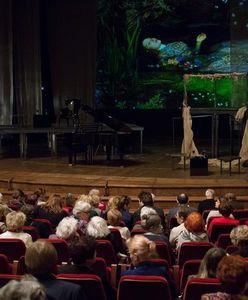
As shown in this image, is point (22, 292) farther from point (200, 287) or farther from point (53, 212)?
point (53, 212)

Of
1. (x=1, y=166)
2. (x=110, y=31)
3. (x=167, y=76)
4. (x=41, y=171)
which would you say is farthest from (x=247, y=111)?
(x=110, y=31)

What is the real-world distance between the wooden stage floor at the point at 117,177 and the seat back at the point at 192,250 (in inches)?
204

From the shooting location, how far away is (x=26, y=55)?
17.9m

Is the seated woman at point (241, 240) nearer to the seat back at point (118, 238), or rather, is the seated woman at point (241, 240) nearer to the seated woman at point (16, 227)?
the seat back at point (118, 238)

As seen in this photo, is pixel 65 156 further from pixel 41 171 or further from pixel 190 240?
pixel 190 240

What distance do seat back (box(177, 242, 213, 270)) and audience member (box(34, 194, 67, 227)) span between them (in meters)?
2.11

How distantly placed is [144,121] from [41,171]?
7488 mm

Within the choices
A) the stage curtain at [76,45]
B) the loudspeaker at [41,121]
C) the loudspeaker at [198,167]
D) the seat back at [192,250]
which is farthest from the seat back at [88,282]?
the stage curtain at [76,45]

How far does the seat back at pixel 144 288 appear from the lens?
12.7 ft

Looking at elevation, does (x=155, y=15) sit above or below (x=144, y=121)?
above

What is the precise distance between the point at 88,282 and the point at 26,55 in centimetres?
1467

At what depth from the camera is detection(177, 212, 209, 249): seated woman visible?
5555 mm

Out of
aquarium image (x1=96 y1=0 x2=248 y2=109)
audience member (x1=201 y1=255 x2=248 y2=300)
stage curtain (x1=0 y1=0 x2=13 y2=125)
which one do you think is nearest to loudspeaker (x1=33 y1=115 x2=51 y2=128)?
stage curtain (x1=0 y1=0 x2=13 y2=125)

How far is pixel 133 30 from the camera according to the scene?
1895cm
